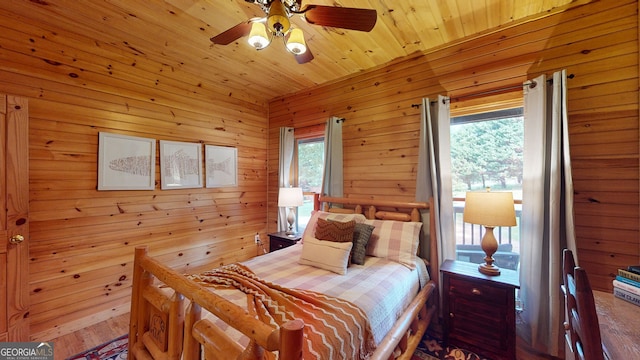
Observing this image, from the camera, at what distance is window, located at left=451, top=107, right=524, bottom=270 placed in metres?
2.18

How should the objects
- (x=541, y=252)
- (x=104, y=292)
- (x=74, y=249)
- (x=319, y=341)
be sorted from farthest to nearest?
1. (x=104, y=292)
2. (x=74, y=249)
3. (x=541, y=252)
4. (x=319, y=341)

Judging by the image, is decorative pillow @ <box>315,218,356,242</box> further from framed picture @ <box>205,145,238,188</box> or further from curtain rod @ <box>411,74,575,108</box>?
framed picture @ <box>205,145,238,188</box>

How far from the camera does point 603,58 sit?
5.90ft

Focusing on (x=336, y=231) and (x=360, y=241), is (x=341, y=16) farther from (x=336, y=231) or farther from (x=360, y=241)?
(x=360, y=241)

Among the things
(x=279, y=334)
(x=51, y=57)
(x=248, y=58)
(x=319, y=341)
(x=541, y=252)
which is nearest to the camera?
(x=279, y=334)

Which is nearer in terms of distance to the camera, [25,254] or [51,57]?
[25,254]

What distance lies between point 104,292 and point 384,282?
8.80ft

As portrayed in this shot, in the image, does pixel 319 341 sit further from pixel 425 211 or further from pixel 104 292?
pixel 104 292

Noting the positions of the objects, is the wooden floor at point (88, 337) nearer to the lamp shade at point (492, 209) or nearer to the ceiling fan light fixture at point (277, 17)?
the ceiling fan light fixture at point (277, 17)

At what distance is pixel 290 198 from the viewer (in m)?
3.17

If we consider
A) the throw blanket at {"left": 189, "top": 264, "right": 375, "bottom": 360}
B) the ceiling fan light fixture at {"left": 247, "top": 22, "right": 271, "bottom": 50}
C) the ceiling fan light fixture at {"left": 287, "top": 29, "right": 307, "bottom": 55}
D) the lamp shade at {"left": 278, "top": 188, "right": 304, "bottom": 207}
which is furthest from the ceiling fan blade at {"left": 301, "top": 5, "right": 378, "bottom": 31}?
the lamp shade at {"left": 278, "top": 188, "right": 304, "bottom": 207}

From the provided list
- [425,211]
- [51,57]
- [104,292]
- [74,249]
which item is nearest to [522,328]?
[425,211]

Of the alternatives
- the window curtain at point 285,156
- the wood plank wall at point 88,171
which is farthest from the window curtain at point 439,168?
the wood plank wall at point 88,171

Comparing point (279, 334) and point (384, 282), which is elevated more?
point (279, 334)
